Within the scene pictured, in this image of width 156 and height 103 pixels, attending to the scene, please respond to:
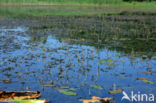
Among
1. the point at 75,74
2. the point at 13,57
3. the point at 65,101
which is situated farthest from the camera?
the point at 13,57

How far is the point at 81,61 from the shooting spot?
15266mm

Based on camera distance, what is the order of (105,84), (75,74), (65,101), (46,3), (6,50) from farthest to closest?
(46,3) < (6,50) < (75,74) < (105,84) < (65,101)

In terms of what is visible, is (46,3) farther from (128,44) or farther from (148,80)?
(148,80)

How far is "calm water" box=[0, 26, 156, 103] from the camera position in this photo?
10923 millimetres

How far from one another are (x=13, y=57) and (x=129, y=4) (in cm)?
6936

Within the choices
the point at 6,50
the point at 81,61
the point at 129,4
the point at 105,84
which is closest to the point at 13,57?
the point at 6,50

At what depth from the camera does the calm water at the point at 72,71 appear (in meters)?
10.9

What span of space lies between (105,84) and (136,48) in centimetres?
846

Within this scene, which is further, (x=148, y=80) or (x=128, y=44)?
(x=128, y=44)

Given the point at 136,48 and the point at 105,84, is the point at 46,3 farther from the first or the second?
the point at 105,84

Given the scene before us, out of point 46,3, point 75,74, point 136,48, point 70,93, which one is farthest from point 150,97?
point 46,3

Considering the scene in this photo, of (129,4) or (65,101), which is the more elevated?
(129,4)

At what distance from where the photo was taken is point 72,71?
13.5m

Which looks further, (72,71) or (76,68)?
(76,68)
